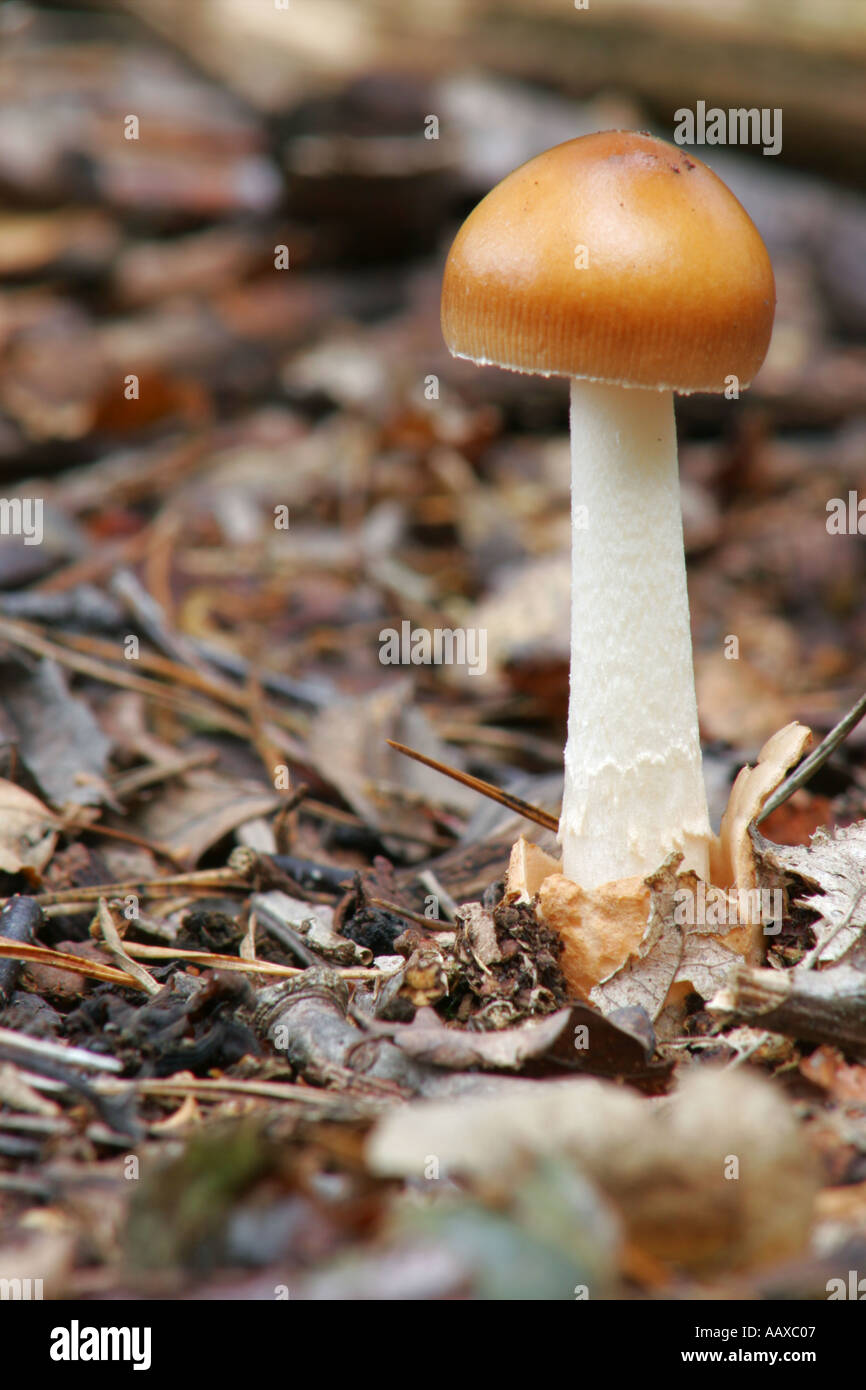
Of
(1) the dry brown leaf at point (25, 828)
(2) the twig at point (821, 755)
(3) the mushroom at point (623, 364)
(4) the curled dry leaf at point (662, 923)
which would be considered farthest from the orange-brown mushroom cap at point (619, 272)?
(1) the dry brown leaf at point (25, 828)

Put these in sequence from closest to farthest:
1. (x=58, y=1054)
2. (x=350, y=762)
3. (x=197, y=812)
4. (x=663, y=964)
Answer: (x=58, y=1054) → (x=663, y=964) → (x=197, y=812) → (x=350, y=762)

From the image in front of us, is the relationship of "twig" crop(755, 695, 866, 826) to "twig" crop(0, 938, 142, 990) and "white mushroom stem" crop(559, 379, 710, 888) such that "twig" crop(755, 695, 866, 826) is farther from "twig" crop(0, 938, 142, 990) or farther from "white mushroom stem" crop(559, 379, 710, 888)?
"twig" crop(0, 938, 142, 990)

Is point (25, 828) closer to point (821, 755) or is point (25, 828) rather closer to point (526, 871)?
point (526, 871)

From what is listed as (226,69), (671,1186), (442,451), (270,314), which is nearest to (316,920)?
(671,1186)

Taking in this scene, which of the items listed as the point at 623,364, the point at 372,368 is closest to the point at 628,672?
the point at 623,364

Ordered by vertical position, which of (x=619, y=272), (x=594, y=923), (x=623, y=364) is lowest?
(x=594, y=923)
